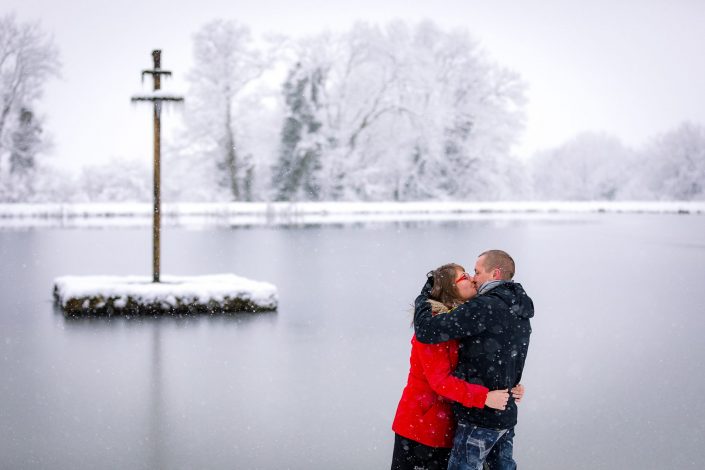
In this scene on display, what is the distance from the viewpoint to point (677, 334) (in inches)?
476

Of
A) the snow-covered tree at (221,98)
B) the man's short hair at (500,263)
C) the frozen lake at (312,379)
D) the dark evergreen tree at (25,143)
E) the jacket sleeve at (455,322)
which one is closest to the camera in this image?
the jacket sleeve at (455,322)

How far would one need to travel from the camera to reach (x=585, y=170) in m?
115

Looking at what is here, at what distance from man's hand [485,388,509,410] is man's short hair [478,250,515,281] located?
1.72ft

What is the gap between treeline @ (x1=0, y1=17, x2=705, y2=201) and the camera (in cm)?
5750

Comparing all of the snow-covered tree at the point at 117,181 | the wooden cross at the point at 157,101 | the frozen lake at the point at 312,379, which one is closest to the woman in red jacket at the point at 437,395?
the frozen lake at the point at 312,379

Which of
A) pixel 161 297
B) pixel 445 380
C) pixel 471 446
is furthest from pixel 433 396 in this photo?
pixel 161 297

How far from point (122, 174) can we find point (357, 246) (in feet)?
176

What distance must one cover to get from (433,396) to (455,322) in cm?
43

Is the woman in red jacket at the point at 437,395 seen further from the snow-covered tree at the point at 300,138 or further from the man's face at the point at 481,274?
the snow-covered tree at the point at 300,138

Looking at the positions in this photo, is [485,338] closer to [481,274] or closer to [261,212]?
[481,274]

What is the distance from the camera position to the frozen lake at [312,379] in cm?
615

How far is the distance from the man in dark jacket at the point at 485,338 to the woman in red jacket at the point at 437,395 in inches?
2.3

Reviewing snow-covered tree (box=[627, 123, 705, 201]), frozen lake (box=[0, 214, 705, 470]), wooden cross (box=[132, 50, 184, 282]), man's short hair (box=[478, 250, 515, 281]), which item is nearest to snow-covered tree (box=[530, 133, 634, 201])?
snow-covered tree (box=[627, 123, 705, 201])

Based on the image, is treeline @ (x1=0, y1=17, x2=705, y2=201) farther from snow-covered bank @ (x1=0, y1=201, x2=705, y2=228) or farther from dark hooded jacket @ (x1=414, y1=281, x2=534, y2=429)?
dark hooded jacket @ (x1=414, y1=281, x2=534, y2=429)
